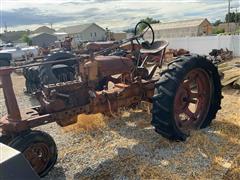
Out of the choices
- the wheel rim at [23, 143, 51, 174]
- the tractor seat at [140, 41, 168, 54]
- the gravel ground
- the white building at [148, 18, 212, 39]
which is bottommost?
the white building at [148, 18, 212, 39]

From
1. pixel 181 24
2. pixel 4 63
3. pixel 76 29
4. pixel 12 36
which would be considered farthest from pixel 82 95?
pixel 12 36

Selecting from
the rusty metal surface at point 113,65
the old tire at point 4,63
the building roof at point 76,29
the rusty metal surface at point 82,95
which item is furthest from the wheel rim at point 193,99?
the building roof at point 76,29

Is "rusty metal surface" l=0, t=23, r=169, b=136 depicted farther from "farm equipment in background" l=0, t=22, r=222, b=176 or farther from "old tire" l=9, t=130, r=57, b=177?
"old tire" l=9, t=130, r=57, b=177

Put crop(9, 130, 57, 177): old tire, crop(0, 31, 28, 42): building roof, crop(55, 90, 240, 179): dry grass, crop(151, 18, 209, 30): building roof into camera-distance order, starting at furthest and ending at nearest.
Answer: crop(0, 31, 28, 42): building roof, crop(151, 18, 209, 30): building roof, crop(55, 90, 240, 179): dry grass, crop(9, 130, 57, 177): old tire

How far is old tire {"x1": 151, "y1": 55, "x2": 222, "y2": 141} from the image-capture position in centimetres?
443

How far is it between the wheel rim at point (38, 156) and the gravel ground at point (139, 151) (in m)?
0.22

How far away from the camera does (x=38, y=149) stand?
3.91 m

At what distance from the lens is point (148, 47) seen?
231 inches

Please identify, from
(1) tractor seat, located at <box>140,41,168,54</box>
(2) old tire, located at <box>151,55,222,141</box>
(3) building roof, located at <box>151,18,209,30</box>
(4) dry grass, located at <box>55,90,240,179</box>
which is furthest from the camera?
(3) building roof, located at <box>151,18,209,30</box>

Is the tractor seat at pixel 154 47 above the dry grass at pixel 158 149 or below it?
above

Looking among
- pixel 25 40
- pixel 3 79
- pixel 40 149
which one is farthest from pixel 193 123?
pixel 25 40

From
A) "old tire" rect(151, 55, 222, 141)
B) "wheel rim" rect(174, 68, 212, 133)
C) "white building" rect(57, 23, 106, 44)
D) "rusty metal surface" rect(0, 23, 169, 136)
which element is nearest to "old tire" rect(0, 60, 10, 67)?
"rusty metal surface" rect(0, 23, 169, 136)

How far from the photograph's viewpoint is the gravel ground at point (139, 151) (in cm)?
398

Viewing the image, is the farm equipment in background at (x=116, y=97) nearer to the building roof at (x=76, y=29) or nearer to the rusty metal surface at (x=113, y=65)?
the rusty metal surface at (x=113, y=65)
